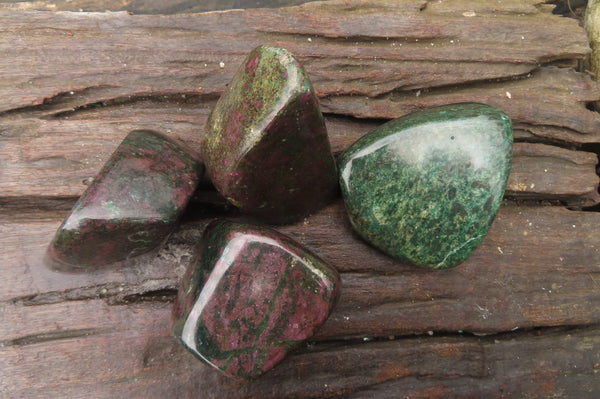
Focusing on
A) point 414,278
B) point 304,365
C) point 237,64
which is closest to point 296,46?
point 237,64

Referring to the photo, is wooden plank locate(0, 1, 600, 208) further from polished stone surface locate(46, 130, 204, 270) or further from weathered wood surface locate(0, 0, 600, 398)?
polished stone surface locate(46, 130, 204, 270)

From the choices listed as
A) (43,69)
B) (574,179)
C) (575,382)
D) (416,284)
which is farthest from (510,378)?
(43,69)

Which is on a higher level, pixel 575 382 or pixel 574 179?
pixel 574 179

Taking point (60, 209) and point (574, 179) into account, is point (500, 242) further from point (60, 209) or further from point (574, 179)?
point (60, 209)

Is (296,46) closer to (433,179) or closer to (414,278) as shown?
(433,179)

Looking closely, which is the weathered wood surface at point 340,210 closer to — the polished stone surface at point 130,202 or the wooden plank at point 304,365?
the wooden plank at point 304,365
